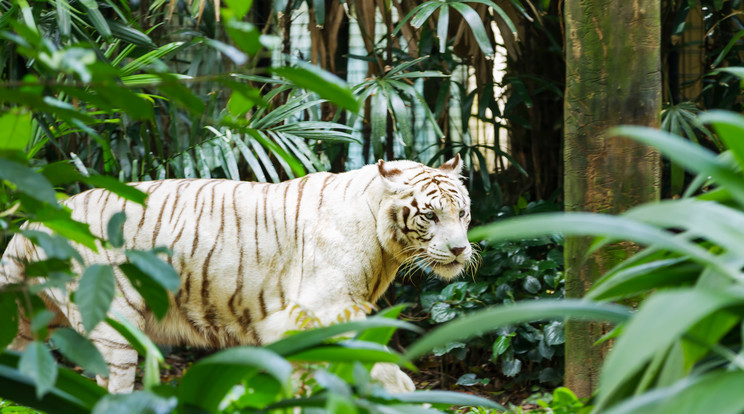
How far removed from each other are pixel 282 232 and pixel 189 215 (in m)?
0.42

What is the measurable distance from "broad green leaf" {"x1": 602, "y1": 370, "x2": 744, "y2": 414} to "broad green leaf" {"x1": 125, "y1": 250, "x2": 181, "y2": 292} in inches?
25.1

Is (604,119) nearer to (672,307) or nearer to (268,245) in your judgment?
(268,245)

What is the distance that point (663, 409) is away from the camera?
91 centimetres

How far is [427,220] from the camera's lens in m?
2.97

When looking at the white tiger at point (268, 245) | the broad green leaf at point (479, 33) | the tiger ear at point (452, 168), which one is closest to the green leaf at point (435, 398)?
the white tiger at point (268, 245)

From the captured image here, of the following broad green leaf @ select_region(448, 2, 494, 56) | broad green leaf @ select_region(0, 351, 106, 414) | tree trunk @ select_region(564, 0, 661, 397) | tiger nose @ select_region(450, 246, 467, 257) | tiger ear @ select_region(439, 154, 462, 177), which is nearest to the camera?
broad green leaf @ select_region(0, 351, 106, 414)

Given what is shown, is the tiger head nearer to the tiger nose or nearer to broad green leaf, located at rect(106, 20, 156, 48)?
the tiger nose

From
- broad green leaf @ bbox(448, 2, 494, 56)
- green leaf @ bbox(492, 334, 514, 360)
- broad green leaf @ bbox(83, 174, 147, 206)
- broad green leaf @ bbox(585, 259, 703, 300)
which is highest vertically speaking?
broad green leaf @ bbox(448, 2, 494, 56)

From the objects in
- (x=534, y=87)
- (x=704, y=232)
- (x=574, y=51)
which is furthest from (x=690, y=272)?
(x=534, y=87)

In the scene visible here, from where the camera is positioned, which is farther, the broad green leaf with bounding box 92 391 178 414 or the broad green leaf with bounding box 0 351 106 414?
the broad green leaf with bounding box 0 351 106 414

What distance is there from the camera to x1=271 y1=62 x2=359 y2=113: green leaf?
1.12 meters

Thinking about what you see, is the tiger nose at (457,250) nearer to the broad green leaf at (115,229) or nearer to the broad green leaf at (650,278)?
the broad green leaf at (650,278)

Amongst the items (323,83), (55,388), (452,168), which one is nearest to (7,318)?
(55,388)

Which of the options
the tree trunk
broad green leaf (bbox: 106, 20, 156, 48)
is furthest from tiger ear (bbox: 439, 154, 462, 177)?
broad green leaf (bbox: 106, 20, 156, 48)
